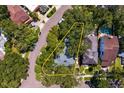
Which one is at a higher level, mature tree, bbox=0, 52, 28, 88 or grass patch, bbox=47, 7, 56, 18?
grass patch, bbox=47, 7, 56, 18

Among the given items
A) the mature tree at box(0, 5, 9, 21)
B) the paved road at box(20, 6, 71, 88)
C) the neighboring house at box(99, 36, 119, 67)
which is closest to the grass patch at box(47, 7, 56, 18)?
the paved road at box(20, 6, 71, 88)

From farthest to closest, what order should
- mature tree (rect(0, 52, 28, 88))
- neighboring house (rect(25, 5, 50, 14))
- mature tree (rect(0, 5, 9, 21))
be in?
neighboring house (rect(25, 5, 50, 14)), mature tree (rect(0, 5, 9, 21)), mature tree (rect(0, 52, 28, 88))

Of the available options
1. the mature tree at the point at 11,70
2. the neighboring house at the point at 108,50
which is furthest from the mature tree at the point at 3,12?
the neighboring house at the point at 108,50

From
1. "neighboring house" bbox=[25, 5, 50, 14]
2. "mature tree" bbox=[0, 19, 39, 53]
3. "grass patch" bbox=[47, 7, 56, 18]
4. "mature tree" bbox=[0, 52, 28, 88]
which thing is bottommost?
"mature tree" bbox=[0, 52, 28, 88]

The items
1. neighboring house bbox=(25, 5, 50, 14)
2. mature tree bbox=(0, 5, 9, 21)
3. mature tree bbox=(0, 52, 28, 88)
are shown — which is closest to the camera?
mature tree bbox=(0, 52, 28, 88)

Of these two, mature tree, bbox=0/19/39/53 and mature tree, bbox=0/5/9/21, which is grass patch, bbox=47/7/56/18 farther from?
mature tree, bbox=0/5/9/21

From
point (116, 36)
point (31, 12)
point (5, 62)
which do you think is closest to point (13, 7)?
point (31, 12)

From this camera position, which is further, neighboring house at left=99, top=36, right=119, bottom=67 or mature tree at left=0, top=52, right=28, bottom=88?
neighboring house at left=99, top=36, right=119, bottom=67
